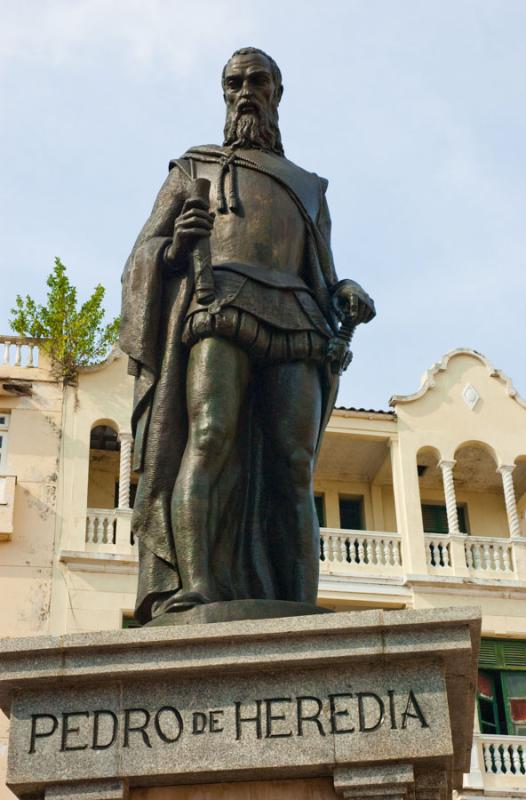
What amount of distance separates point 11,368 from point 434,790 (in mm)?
26049

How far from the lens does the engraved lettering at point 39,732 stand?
6.81 meters

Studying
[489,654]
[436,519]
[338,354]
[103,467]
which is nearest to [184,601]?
[338,354]

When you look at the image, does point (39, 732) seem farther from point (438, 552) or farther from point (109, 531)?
point (438, 552)

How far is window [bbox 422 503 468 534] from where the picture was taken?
34938 millimetres

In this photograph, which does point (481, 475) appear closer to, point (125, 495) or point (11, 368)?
point (125, 495)

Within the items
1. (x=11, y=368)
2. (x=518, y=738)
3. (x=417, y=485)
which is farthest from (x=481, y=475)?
(x=11, y=368)

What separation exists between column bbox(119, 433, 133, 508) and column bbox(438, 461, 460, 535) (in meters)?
7.15

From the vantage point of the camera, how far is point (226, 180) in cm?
862

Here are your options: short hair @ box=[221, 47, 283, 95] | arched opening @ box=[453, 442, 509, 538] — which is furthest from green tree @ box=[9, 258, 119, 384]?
short hair @ box=[221, 47, 283, 95]

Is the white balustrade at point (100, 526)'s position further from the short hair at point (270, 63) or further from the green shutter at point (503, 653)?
the short hair at point (270, 63)

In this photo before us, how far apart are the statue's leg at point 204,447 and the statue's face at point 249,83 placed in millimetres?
1691

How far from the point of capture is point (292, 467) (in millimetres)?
8094

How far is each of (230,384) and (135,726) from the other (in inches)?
81.1

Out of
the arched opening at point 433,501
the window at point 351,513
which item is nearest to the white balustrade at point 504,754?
the arched opening at point 433,501
